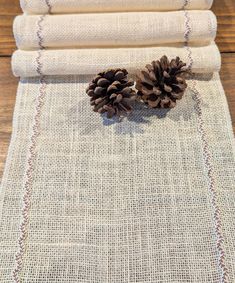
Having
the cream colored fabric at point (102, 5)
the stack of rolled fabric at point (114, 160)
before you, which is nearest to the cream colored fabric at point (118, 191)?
the stack of rolled fabric at point (114, 160)

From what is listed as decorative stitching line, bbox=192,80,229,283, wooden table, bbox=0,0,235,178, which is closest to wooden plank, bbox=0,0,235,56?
wooden table, bbox=0,0,235,178

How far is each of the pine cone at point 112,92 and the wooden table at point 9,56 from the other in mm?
137

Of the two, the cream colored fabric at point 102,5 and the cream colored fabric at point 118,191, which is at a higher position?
the cream colored fabric at point 102,5

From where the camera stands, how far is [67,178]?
47 centimetres

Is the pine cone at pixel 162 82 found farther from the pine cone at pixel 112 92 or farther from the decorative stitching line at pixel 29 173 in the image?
the decorative stitching line at pixel 29 173

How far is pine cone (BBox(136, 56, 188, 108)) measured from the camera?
1.62 ft

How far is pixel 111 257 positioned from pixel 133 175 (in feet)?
0.36

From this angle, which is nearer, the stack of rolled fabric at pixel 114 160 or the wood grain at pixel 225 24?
the stack of rolled fabric at pixel 114 160

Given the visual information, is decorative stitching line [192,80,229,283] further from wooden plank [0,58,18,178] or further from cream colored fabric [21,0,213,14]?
wooden plank [0,58,18,178]

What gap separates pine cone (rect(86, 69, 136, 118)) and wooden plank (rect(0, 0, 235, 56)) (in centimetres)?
20

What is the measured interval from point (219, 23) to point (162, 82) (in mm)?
219

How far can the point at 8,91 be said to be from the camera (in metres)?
0.56

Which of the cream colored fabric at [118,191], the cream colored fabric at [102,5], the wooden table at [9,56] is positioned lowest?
the cream colored fabric at [118,191]

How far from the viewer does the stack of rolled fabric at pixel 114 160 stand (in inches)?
16.5
